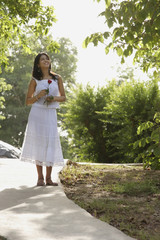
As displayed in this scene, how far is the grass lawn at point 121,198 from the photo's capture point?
361cm

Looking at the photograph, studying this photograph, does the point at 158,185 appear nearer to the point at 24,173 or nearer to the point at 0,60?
the point at 24,173

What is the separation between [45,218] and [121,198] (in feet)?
5.32

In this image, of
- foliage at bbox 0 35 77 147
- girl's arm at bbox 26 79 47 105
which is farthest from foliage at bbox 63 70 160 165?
foliage at bbox 0 35 77 147

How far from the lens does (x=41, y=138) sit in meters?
5.63

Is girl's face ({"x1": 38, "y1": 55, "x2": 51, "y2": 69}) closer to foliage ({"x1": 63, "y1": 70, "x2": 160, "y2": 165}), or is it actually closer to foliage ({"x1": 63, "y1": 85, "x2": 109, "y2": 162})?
foliage ({"x1": 63, "y1": 70, "x2": 160, "y2": 165})

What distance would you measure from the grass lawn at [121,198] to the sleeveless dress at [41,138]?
605mm

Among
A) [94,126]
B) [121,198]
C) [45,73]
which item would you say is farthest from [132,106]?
[121,198]

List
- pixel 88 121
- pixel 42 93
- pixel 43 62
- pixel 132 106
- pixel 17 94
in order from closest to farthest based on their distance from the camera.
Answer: pixel 42 93 → pixel 43 62 → pixel 132 106 → pixel 88 121 → pixel 17 94

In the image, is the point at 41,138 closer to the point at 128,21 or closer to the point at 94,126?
the point at 128,21

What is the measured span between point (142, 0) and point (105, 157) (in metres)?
10.1

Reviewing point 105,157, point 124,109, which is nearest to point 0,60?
point 124,109

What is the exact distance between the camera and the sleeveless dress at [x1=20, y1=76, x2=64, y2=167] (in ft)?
18.4

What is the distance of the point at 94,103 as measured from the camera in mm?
14484

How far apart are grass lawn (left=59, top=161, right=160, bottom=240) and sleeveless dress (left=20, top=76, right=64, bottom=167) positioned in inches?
23.8
